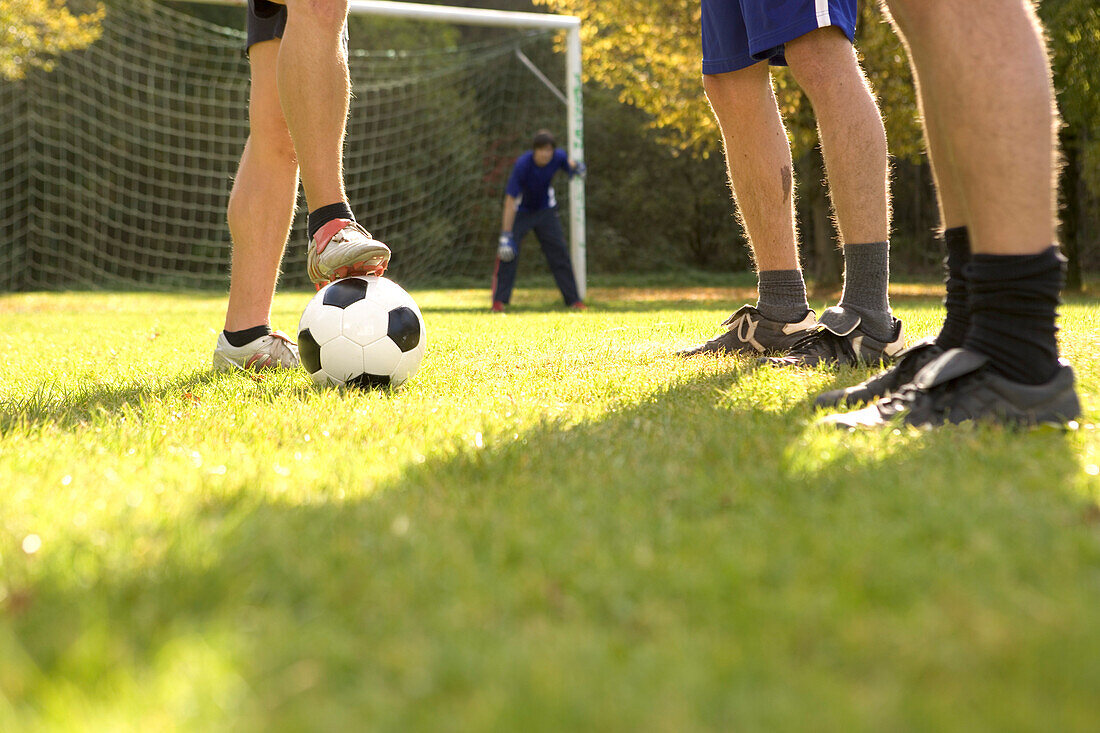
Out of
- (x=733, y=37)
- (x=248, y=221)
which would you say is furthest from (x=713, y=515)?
(x=248, y=221)

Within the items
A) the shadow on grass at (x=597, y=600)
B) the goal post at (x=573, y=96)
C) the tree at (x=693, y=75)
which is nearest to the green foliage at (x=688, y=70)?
the tree at (x=693, y=75)

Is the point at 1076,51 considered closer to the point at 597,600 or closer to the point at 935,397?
the point at 935,397

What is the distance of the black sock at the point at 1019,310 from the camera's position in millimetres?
1724

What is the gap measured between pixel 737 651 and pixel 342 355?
187cm

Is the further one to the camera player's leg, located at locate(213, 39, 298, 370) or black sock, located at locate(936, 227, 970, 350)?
player's leg, located at locate(213, 39, 298, 370)

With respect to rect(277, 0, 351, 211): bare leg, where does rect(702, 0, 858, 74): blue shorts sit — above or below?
above

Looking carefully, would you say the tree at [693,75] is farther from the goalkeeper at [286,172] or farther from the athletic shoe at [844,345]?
the athletic shoe at [844,345]

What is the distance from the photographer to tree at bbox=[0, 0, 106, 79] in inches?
572

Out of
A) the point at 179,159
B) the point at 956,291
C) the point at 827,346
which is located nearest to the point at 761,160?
the point at 827,346

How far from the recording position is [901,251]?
61.6ft

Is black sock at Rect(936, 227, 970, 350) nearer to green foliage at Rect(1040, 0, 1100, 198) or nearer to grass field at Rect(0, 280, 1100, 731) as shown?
grass field at Rect(0, 280, 1100, 731)

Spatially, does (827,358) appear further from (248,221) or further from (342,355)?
(248,221)

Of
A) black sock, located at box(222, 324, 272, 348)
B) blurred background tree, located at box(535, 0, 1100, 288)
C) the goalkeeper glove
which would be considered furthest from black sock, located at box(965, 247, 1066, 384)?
blurred background tree, located at box(535, 0, 1100, 288)

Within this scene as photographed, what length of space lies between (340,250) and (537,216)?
770cm
